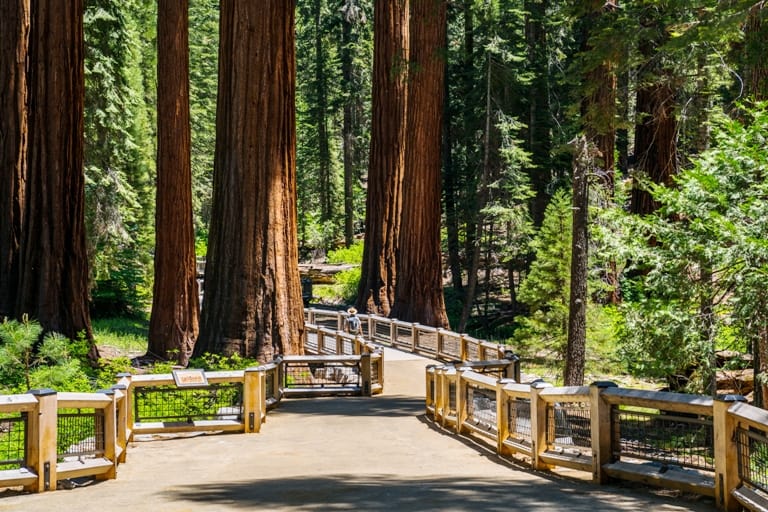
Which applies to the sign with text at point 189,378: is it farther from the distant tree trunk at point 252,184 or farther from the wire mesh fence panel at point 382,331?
the wire mesh fence panel at point 382,331

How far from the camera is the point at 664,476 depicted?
8.13 m

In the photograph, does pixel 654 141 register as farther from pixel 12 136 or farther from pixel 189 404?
pixel 189 404

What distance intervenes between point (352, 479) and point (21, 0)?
1336cm

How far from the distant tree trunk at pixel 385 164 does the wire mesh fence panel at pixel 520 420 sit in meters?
20.3

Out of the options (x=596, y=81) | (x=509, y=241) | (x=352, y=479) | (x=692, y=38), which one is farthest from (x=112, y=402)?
(x=509, y=241)

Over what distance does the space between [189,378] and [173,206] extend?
12.9 metres

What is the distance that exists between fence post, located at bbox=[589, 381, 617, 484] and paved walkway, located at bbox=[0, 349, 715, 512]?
0.26 meters

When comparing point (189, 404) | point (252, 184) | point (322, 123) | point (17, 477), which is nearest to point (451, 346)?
point (252, 184)

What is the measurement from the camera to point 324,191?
215 feet

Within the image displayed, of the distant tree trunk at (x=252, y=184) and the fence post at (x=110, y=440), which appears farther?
the distant tree trunk at (x=252, y=184)

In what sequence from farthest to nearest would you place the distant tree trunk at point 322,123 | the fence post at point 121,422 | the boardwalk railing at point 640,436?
the distant tree trunk at point 322,123 → the fence post at point 121,422 → the boardwalk railing at point 640,436

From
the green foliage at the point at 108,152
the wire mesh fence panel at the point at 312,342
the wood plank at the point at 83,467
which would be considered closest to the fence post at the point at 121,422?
the wood plank at the point at 83,467

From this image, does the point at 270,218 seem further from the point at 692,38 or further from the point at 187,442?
the point at 692,38

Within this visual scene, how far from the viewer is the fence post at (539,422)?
10031mm
